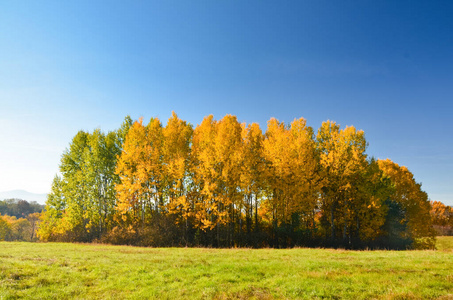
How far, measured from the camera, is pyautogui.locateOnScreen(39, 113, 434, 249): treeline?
27.2 m

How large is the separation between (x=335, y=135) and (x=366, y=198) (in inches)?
362

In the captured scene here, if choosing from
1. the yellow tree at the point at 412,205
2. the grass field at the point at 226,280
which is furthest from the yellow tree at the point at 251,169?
the yellow tree at the point at 412,205

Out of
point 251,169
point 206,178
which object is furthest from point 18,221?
point 251,169

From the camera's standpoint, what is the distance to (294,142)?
93.9ft

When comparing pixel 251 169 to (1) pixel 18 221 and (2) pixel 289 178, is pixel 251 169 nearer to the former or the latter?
(2) pixel 289 178

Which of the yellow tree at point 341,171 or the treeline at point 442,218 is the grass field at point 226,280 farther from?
the treeline at point 442,218

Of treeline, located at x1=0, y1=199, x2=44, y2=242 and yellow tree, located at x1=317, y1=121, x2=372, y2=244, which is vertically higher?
yellow tree, located at x1=317, y1=121, x2=372, y2=244

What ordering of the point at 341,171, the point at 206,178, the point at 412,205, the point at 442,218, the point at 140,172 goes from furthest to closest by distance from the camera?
the point at 442,218, the point at 412,205, the point at 341,171, the point at 140,172, the point at 206,178

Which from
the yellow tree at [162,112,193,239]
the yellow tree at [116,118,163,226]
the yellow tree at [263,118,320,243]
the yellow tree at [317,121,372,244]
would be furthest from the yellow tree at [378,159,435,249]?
the yellow tree at [116,118,163,226]

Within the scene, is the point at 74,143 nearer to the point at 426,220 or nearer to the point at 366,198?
the point at 366,198

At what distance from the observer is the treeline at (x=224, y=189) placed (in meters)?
27.2

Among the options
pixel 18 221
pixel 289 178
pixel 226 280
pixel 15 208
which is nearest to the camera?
pixel 226 280

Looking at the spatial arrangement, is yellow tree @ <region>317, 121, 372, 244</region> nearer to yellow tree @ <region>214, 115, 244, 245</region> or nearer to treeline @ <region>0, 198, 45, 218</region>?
yellow tree @ <region>214, 115, 244, 245</region>

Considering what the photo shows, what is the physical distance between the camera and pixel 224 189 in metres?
28.2
